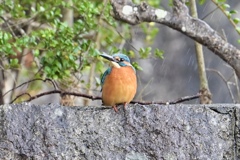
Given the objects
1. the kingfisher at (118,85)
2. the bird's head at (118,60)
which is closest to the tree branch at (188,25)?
the bird's head at (118,60)

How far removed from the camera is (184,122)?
256cm

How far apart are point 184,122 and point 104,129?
371 millimetres

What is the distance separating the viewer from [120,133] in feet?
8.34

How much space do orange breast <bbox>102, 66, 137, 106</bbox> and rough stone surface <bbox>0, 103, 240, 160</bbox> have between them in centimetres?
15

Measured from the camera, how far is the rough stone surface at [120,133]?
2.49 m

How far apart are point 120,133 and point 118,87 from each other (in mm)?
294

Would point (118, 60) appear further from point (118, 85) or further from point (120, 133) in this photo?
point (120, 133)

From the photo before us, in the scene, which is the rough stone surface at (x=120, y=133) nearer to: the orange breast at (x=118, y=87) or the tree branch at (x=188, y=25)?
the orange breast at (x=118, y=87)

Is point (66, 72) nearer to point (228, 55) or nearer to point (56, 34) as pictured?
point (56, 34)

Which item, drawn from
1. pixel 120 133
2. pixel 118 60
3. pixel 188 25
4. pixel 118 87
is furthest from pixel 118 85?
pixel 188 25

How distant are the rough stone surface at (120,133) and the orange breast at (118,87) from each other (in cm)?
15

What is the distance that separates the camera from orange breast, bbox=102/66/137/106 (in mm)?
2738

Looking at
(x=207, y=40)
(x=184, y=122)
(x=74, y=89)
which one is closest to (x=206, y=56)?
(x=74, y=89)

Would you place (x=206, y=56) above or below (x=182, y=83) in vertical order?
above
